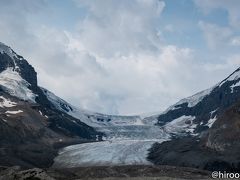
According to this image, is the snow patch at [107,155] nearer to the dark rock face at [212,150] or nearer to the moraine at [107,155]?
the moraine at [107,155]

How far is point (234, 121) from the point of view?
131250 millimetres

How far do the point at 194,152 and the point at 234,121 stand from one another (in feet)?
49.7

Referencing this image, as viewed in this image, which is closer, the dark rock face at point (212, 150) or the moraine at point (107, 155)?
the dark rock face at point (212, 150)

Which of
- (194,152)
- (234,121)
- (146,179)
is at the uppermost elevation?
(234,121)

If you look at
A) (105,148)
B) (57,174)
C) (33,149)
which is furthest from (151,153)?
(57,174)

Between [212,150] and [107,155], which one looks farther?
[107,155]

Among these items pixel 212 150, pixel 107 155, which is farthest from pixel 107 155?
pixel 212 150

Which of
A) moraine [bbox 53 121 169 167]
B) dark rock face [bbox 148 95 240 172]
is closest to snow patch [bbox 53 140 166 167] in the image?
moraine [bbox 53 121 169 167]

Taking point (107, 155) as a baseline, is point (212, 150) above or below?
below

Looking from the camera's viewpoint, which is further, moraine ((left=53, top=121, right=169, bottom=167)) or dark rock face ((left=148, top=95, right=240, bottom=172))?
moraine ((left=53, top=121, right=169, bottom=167))

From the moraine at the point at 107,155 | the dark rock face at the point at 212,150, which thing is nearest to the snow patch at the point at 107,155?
the moraine at the point at 107,155

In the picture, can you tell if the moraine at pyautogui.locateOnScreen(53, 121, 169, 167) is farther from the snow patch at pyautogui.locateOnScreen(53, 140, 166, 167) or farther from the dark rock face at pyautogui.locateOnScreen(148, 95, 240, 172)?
the dark rock face at pyautogui.locateOnScreen(148, 95, 240, 172)

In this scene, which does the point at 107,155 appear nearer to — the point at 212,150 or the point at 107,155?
the point at 107,155

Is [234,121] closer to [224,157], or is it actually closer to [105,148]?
[224,157]
